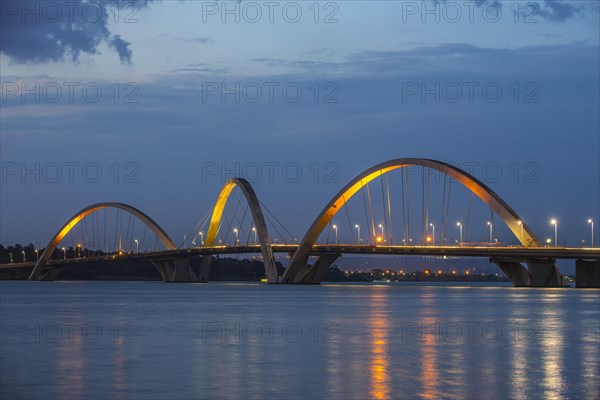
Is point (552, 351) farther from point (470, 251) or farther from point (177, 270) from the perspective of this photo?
point (177, 270)

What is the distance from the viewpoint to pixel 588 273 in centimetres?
10812

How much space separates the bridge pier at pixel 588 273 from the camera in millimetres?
107000

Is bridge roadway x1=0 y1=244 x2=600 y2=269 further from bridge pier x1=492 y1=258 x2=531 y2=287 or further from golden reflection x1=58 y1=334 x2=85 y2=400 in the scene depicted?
golden reflection x1=58 y1=334 x2=85 y2=400

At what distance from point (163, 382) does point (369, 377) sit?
5.25 m

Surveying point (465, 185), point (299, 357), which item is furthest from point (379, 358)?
point (465, 185)

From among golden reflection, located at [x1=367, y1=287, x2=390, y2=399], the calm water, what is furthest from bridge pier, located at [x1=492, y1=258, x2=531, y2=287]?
golden reflection, located at [x1=367, y1=287, x2=390, y2=399]

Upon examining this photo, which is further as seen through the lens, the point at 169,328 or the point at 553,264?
the point at 553,264

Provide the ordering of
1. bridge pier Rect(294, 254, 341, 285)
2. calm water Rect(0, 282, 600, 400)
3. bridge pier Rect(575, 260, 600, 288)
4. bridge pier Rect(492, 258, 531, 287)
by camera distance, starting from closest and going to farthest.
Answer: calm water Rect(0, 282, 600, 400) < bridge pier Rect(575, 260, 600, 288) < bridge pier Rect(492, 258, 531, 287) < bridge pier Rect(294, 254, 341, 285)

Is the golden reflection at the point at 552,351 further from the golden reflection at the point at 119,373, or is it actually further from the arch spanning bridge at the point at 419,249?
the arch spanning bridge at the point at 419,249

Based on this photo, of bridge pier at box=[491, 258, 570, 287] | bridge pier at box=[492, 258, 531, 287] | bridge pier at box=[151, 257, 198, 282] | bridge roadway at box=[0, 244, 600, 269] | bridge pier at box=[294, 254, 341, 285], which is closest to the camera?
bridge roadway at box=[0, 244, 600, 269]

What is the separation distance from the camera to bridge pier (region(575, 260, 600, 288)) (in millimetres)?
107000

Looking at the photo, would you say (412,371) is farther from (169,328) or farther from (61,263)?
(61,263)

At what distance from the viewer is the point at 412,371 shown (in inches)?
1145

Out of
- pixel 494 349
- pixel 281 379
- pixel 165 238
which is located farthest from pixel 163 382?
pixel 165 238
